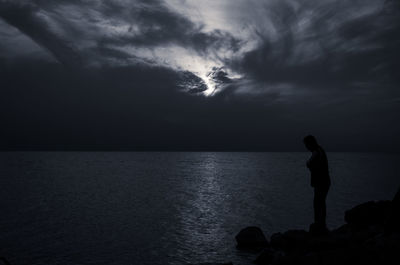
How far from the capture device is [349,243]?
32.3ft

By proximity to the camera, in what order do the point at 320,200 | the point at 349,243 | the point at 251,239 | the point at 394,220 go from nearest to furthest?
the point at 394,220
the point at 349,243
the point at 320,200
the point at 251,239

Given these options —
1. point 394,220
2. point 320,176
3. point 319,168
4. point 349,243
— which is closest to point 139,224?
point 320,176

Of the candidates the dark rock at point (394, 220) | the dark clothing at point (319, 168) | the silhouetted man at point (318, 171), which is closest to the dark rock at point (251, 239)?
the silhouetted man at point (318, 171)

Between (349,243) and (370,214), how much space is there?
5.52 meters

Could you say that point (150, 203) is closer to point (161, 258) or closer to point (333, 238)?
point (161, 258)

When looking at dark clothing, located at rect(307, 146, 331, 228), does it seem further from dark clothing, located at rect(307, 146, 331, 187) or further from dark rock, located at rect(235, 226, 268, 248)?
dark rock, located at rect(235, 226, 268, 248)

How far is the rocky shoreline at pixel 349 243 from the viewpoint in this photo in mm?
6656

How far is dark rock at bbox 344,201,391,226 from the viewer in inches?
540

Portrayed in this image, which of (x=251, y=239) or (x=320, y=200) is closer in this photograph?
(x=320, y=200)

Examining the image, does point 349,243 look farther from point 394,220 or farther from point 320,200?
point 394,220

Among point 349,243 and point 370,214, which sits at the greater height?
point 370,214

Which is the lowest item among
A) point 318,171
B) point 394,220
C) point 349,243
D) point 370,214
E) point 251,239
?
point 251,239

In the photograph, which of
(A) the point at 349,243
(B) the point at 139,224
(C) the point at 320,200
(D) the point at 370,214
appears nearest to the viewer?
(A) the point at 349,243

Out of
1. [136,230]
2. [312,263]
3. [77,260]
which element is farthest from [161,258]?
[312,263]
